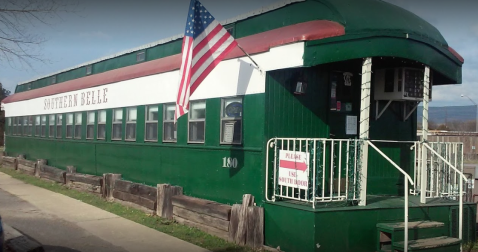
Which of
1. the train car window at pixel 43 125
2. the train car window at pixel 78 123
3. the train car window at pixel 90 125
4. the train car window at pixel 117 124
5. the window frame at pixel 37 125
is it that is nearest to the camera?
the train car window at pixel 117 124

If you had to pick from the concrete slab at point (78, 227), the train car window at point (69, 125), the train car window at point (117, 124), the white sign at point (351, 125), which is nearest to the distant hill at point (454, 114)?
the train car window at point (69, 125)

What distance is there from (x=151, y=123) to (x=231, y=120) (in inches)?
127

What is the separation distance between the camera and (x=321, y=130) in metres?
8.09

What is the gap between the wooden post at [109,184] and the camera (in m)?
12.1

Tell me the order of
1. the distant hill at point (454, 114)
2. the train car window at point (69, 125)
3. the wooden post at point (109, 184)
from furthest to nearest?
the distant hill at point (454, 114) < the train car window at point (69, 125) < the wooden post at point (109, 184)

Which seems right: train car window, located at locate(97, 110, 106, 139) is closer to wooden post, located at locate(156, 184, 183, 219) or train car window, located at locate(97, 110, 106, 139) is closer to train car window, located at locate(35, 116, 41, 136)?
wooden post, located at locate(156, 184, 183, 219)

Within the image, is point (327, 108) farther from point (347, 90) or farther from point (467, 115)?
point (467, 115)

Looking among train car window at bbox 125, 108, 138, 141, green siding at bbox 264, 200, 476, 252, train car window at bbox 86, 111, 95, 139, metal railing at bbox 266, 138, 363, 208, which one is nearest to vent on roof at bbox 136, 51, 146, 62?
train car window at bbox 125, 108, 138, 141

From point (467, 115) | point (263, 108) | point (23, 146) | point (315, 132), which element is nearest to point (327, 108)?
point (315, 132)

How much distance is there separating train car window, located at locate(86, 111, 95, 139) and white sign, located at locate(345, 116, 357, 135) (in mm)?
8280

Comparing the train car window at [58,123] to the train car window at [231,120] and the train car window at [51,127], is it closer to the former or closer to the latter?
the train car window at [51,127]

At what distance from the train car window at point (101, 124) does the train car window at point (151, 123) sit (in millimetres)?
2696

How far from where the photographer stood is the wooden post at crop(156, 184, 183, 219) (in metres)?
9.61

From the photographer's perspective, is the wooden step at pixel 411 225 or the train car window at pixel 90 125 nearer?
the wooden step at pixel 411 225
